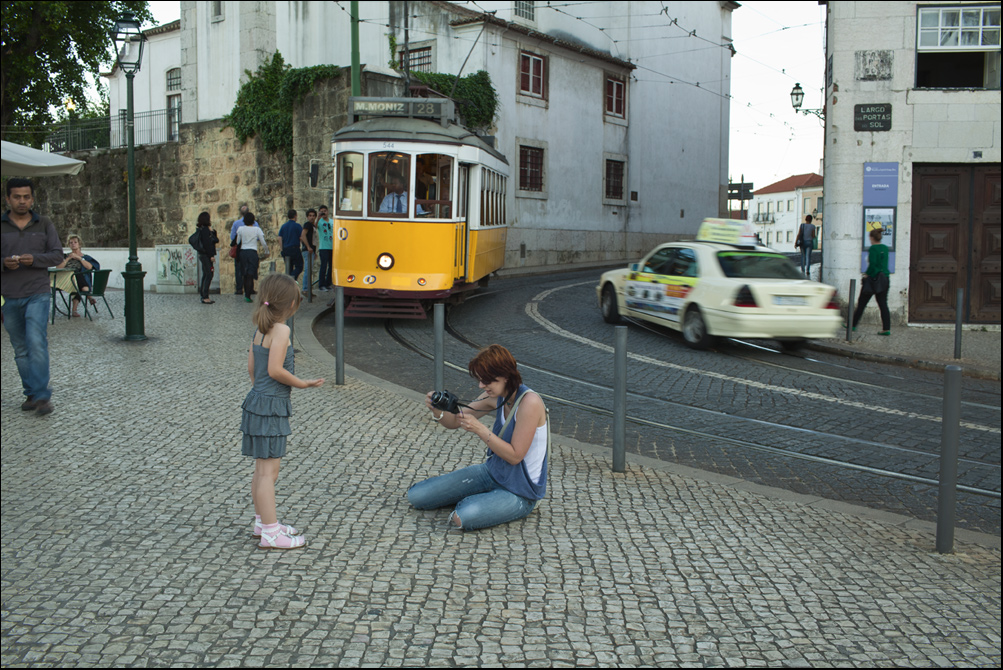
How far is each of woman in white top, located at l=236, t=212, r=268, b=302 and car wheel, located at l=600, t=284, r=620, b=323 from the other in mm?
6495

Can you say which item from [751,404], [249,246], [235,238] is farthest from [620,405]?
[235,238]

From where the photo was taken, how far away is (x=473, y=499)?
16.5 ft

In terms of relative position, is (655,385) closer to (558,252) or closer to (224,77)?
(558,252)

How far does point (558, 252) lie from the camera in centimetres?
3167

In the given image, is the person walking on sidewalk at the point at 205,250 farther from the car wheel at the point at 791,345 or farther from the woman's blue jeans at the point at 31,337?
the car wheel at the point at 791,345

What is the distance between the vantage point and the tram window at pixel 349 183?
14195 millimetres

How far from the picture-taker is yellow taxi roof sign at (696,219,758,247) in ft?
44.7

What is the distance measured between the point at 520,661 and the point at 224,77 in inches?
1212

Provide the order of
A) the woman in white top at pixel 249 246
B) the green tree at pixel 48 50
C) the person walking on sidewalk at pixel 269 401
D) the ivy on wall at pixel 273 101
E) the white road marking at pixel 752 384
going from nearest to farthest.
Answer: the person walking on sidewalk at pixel 269 401 < the white road marking at pixel 752 384 < the woman in white top at pixel 249 246 < the ivy on wall at pixel 273 101 < the green tree at pixel 48 50

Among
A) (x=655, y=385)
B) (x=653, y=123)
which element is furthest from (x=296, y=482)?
(x=653, y=123)

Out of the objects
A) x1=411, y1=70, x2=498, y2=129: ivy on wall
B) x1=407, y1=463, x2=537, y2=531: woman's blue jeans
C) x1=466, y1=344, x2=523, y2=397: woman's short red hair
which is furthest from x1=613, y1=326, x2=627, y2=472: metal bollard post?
x1=411, y1=70, x2=498, y2=129: ivy on wall

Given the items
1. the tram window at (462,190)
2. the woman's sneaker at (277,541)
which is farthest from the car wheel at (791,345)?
the woman's sneaker at (277,541)

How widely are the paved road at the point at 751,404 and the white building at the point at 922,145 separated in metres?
4.35

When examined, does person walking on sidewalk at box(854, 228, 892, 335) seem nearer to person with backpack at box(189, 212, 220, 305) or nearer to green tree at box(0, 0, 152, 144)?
person with backpack at box(189, 212, 220, 305)
